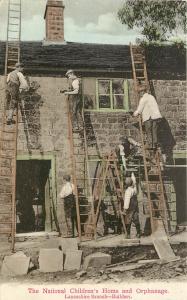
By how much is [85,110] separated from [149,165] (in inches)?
93.6

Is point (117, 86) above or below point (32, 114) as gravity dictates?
above

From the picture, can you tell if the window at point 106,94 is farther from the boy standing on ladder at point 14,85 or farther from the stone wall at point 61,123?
the boy standing on ladder at point 14,85

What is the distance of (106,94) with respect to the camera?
12.9 meters

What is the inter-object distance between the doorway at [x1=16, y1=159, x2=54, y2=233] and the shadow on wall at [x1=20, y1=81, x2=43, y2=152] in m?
0.58

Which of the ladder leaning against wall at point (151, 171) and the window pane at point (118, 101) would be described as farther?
the window pane at point (118, 101)

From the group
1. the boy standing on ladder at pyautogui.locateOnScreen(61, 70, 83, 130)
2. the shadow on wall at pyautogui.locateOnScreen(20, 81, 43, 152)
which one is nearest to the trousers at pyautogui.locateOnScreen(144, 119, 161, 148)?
the boy standing on ladder at pyautogui.locateOnScreen(61, 70, 83, 130)

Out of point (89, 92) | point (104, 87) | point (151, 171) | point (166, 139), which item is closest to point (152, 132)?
point (166, 139)

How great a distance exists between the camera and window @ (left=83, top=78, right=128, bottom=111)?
12.8 m

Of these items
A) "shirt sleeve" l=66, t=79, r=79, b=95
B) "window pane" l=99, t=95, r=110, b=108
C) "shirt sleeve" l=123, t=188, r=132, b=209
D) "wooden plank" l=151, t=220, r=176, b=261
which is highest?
"shirt sleeve" l=66, t=79, r=79, b=95

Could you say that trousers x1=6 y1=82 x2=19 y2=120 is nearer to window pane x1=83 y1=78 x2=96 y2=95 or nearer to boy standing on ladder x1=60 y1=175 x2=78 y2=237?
window pane x1=83 y1=78 x2=96 y2=95

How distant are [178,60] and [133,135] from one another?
255cm

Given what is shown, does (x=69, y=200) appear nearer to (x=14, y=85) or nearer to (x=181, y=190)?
(x=14, y=85)

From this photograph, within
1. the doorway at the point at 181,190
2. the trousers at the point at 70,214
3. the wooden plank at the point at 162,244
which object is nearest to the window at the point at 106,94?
the doorway at the point at 181,190

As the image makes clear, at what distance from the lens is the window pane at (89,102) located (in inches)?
502
